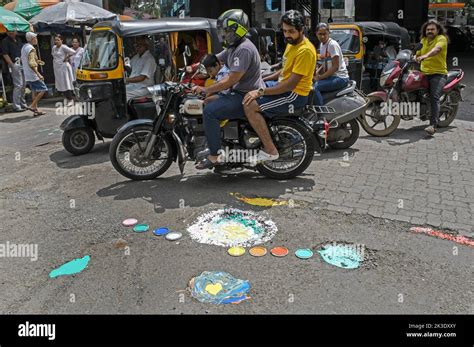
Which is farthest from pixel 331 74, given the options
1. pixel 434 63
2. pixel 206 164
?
pixel 206 164

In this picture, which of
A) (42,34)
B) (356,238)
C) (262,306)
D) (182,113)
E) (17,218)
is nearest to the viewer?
(262,306)

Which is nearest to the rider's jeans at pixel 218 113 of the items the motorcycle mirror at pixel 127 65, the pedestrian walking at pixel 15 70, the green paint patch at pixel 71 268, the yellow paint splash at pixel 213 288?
the green paint patch at pixel 71 268

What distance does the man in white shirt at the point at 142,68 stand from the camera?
7254mm

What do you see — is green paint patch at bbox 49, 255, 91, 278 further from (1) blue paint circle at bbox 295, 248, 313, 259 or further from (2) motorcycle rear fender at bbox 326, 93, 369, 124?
(2) motorcycle rear fender at bbox 326, 93, 369, 124

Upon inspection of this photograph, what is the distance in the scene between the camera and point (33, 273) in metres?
3.66

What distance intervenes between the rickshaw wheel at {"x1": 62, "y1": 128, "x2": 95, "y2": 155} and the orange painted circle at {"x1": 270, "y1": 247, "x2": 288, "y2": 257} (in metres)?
4.54

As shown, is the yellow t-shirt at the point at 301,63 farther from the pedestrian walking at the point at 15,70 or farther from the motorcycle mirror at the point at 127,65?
Result: the pedestrian walking at the point at 15,70

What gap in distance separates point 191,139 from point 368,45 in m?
10.2

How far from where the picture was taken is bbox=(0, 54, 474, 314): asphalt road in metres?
3.20

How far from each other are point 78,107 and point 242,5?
71.6ft

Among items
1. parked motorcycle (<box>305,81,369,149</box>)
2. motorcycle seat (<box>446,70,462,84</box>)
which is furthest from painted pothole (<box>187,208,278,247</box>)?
motorcycle seat (<box>446,70,462,84</box>)

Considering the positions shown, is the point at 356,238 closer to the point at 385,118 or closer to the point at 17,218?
the point at 17,218

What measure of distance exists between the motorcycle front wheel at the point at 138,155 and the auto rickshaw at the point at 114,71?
1583 millimetres

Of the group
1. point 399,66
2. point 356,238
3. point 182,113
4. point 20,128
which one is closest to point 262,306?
point 356,238
